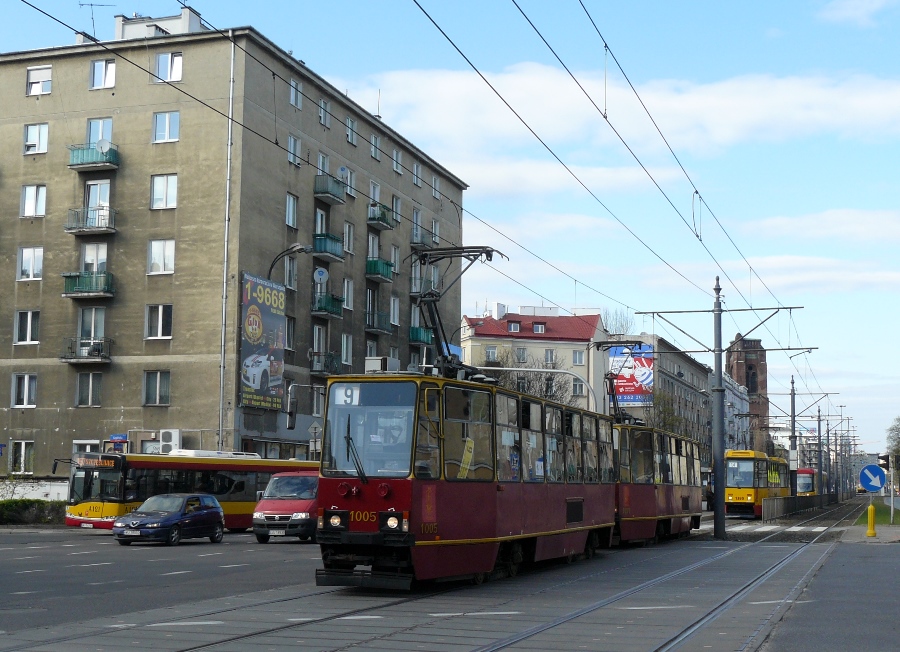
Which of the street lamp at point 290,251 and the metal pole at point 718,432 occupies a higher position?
the street lamp at point 290,251

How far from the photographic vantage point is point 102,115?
4997 cm

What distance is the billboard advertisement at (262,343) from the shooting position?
155 ft

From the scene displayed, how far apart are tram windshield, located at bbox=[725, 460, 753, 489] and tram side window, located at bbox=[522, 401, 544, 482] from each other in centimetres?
3620

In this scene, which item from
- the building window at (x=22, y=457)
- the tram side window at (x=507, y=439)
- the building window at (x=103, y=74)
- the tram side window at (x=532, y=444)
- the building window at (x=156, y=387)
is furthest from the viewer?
the building window at (x=22, y=457)

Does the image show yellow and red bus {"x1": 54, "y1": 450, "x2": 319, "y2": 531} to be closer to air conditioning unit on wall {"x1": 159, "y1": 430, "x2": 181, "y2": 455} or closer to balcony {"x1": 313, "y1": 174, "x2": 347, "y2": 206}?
air conditioning unit on wall {"x1": 159, "y1": 430, "x2": 181, "y2": 455}

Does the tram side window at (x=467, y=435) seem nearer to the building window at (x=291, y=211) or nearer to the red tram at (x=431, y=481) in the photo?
the red tram at (x=431, y=481)

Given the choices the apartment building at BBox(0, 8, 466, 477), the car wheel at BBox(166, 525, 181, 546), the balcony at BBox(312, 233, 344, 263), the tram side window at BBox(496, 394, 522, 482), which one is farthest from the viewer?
the balcony at BBox(312, 233, 344, 263)

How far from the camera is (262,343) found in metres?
48.3

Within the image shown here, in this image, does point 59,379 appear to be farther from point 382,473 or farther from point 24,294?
point 382,473

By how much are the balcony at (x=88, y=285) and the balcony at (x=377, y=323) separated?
548 inches

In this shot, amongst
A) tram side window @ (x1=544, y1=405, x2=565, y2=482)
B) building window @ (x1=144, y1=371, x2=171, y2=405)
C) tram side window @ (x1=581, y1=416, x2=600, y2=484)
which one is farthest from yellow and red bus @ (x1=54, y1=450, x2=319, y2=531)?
tram side window @ (x1=544, y1=405, x2=565, y2=482)

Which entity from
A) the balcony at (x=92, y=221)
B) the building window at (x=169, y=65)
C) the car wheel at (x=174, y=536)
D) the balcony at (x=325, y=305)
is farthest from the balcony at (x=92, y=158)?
the car wheel at (x=174, y=536)

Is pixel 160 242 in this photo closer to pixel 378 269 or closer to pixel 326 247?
pixel 326 247

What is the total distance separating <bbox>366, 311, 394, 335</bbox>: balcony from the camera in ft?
194
